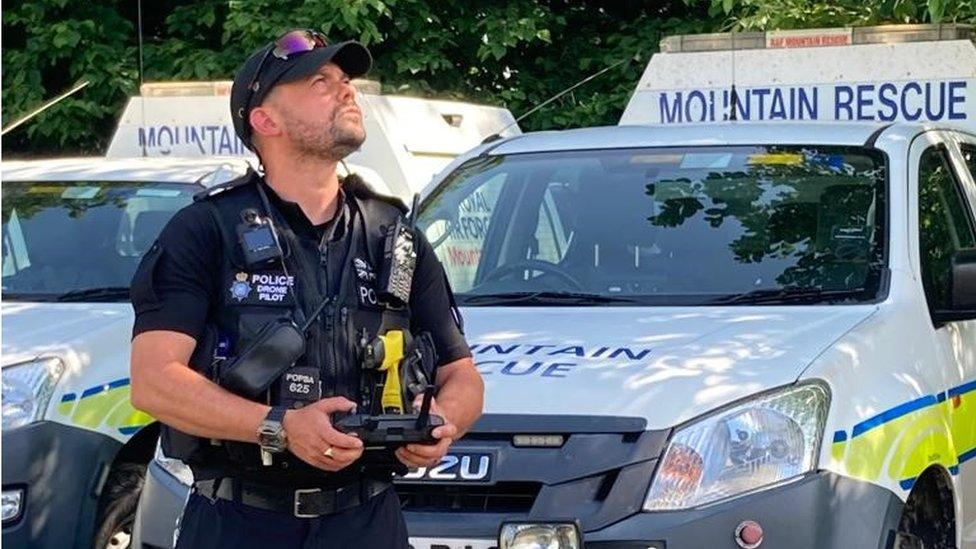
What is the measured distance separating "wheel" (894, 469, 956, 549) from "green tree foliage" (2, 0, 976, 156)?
7.73m

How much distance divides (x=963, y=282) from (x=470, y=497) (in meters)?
1.54

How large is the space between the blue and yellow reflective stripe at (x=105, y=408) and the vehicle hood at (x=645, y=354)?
1444 millimetres

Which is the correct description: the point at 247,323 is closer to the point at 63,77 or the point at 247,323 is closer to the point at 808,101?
the point at 808,101

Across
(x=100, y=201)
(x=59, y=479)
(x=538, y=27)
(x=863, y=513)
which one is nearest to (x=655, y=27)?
(x=538, y=27)

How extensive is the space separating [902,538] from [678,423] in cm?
75

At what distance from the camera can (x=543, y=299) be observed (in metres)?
5.31

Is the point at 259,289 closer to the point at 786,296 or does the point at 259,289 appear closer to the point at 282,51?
the point at 282,51

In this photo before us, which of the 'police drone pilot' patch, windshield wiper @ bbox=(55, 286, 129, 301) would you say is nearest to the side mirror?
the 'police drone pilot' patch

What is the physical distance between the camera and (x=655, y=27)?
13336 mm

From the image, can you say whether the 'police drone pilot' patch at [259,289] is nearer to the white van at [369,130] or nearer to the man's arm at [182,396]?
the man's arm at [182,396]

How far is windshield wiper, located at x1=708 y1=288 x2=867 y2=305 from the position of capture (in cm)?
509

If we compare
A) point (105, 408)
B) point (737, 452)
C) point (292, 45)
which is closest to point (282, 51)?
point (292, 45)

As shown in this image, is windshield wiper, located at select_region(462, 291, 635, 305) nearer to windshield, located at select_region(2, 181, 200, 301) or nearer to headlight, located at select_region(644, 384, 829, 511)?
headlight, located at select_region(644, 384, 829, 511)

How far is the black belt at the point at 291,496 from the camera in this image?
130 inches
